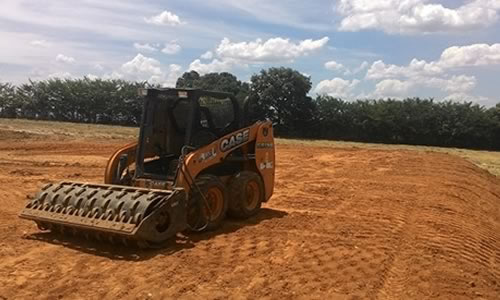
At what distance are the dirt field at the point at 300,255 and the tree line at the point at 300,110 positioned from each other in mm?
30902

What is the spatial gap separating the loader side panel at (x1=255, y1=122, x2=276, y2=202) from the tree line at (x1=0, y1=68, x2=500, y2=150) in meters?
31.6

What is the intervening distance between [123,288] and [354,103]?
4601cm

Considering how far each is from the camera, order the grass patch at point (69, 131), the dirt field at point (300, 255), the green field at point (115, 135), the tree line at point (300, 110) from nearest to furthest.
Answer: the dirt field at point (300, 255) < the green field at point (115, 135) < the grass patch at point (69, 131) < the tree line at point (300, 110)

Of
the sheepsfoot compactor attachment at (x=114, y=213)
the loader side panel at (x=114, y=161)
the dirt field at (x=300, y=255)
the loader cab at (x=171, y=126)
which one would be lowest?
the dirt field at (x=300, y=255)

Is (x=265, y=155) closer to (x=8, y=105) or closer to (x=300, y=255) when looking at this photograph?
(x=300, y=255)

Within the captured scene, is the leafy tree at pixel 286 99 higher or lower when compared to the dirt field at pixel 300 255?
higher

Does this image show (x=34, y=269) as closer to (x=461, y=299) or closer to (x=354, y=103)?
(x=461, y=299)

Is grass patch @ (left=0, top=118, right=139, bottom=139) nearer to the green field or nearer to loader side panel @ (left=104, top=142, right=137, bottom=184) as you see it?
the green field

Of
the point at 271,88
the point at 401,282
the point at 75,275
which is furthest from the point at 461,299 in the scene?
the point at 271,88

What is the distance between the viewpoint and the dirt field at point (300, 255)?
632 cm

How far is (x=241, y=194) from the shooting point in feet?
31.2

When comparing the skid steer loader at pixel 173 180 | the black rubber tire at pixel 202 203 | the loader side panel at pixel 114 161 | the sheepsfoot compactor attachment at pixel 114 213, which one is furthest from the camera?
the loader side panel at pixel 114 161

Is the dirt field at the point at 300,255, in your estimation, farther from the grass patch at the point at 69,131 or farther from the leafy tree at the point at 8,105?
the leafy tree at the point at 8,105

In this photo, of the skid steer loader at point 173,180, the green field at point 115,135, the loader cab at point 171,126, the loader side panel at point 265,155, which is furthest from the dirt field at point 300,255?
the green field at point 115,135
